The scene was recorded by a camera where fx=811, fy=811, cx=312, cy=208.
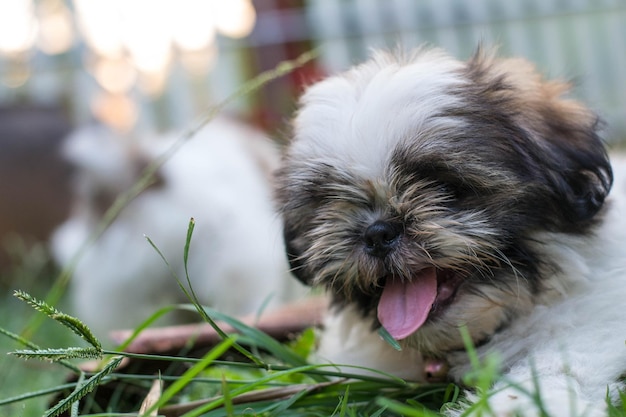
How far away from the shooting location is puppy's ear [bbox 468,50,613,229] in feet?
6.37

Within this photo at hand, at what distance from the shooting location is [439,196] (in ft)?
6.15

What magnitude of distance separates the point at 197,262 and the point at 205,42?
15.2ft

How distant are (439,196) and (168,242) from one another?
253 centimetres

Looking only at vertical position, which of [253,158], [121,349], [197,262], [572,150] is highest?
[572,150]

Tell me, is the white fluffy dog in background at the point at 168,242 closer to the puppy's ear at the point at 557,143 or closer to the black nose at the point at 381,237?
the puppy's ear at the point at 557,143

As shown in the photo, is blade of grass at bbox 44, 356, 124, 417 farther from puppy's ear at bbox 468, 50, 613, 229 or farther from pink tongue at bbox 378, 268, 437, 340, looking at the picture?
puppy's ear at bbox 468, 50, 613, 229

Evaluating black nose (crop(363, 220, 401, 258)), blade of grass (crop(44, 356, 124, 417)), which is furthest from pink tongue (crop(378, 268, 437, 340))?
blade of grass (crop(44, 356, 124, 417))

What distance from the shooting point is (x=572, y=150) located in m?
2.01

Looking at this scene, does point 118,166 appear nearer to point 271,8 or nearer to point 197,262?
point 197,262

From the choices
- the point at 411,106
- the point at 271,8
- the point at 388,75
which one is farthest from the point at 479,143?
the point at 271,8

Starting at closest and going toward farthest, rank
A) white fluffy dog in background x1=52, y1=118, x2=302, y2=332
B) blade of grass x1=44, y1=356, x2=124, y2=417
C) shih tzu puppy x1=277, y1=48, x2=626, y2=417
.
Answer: blade of grass x1=44, y1=356, x2=124, y2=417, shih tzu puppy x1=277, y1=48, x2=626, y2=417, white fluffy dog in background x1=52, y1=118, x2=302, y2=332

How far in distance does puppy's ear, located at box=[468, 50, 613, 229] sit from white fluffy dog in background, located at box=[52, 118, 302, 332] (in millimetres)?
2080

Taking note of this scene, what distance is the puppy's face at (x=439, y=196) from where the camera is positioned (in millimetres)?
1867

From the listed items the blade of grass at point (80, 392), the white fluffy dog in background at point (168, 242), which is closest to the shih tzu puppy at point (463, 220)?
the blade of grass at point (80, 392)
